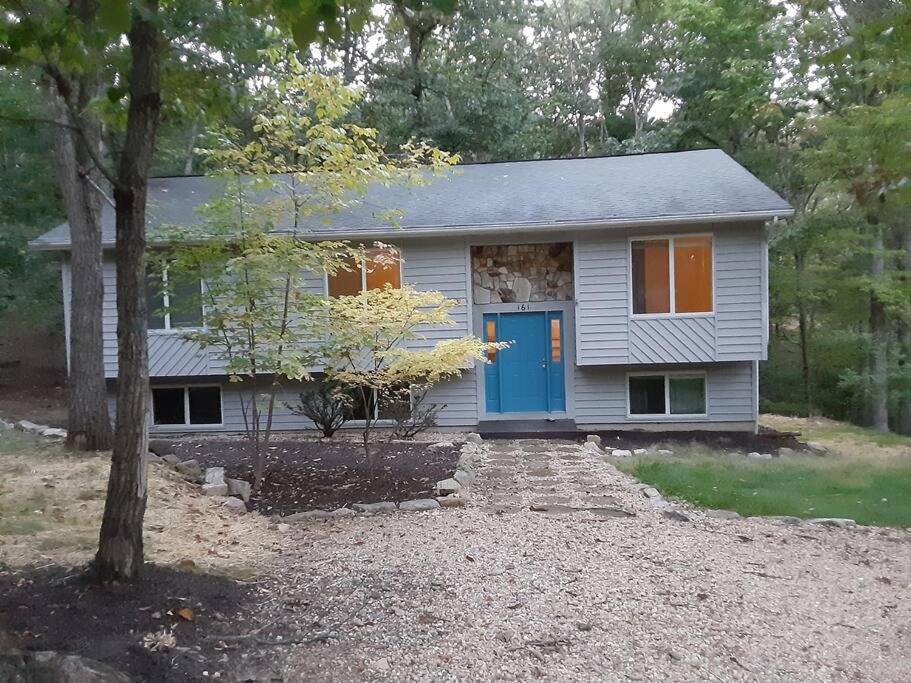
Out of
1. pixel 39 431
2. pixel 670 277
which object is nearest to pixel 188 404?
pixel 39 431

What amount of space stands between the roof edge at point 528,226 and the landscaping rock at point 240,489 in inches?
203

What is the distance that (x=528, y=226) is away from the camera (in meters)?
11.7

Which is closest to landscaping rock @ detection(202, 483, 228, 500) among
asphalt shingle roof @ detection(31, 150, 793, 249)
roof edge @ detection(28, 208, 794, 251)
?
asphalt shingle roof @ detection(31, 150, 793, 249)

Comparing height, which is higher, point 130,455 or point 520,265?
point 520,265

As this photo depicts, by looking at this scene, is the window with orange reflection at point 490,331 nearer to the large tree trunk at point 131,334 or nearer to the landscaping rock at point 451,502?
the landscaping rock at point 451,502

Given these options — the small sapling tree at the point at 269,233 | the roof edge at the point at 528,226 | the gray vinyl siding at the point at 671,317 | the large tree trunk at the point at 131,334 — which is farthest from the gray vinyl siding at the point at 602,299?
the large tree trunk at the point at 131,334

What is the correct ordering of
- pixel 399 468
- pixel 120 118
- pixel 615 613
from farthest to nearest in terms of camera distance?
pixel 399 468, pixel 120 118, pixel 615 613

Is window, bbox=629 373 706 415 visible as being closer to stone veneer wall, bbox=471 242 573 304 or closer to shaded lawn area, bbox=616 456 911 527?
stone veneer wall, bbox=471 242 573 304

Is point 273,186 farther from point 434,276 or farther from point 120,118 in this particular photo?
point 434,276

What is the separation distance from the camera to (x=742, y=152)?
20.9 m

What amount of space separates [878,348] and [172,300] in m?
15.1

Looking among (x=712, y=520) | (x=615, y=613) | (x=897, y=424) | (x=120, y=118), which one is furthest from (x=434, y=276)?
(x=897, y=424)

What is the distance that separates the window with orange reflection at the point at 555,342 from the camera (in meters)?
13.1

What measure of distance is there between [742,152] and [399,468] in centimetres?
1699
